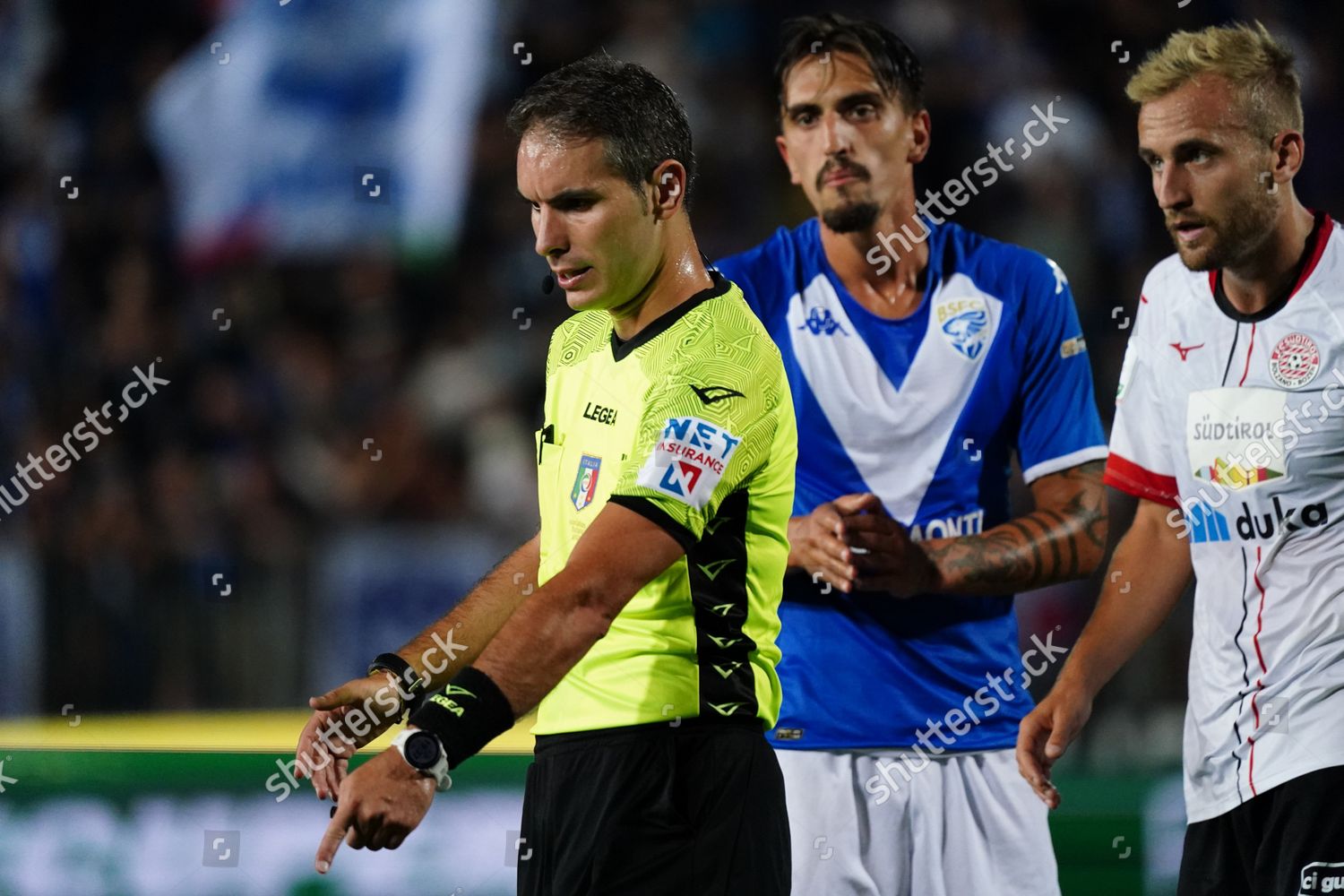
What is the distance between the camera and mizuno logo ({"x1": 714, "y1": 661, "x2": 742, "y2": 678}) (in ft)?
9.39

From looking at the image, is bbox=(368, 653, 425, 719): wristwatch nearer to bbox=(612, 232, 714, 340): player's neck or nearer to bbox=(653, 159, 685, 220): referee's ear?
bbox=(612, 232, 714, 340): player's neck

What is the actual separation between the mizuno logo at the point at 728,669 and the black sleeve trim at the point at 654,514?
258 millimetres

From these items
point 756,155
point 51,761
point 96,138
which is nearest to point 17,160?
point 96,138

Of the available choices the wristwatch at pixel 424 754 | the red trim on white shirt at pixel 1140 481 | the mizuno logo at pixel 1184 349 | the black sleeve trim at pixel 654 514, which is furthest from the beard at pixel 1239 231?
the wristwatch at pixel 424 754

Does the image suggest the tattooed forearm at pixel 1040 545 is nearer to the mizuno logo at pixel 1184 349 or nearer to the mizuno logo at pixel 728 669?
the mizuno logo at pixel 1184 349

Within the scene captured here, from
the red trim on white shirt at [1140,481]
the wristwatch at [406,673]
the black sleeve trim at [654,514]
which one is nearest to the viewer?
the black sleeve trim at [654,514]

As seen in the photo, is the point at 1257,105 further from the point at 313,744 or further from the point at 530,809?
the point at 313,744

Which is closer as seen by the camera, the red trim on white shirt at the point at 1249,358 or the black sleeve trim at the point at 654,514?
the black sleeve trim at the point at 654,514

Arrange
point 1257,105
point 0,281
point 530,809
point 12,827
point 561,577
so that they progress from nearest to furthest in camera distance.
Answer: point 561,577 → point 530,809 → point 1257,105 → point 12,827 → point 0,281

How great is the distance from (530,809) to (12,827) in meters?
2.42

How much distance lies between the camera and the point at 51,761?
185 inches

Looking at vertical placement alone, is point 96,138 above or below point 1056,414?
above

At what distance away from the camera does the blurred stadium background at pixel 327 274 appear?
6.86m

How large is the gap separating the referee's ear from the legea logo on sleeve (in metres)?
0.44
